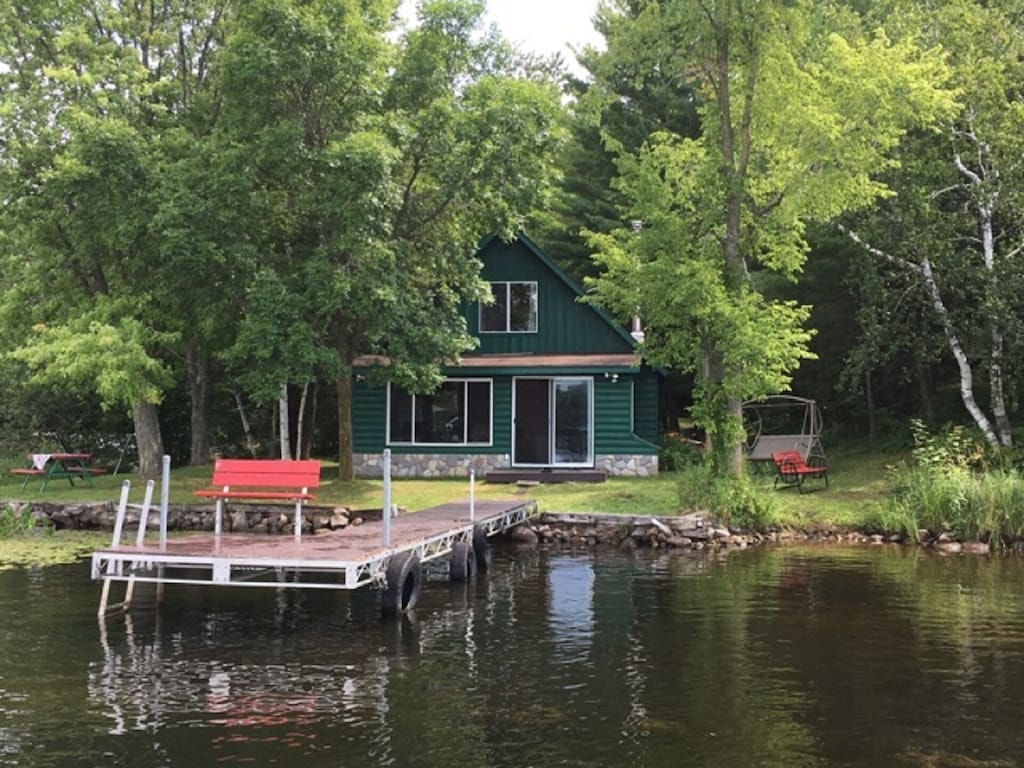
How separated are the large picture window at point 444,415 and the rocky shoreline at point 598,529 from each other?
17.1 ft

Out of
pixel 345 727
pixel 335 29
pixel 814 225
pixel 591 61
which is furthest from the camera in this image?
pixel 591 61

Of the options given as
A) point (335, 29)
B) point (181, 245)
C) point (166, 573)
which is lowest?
point (166, 573)

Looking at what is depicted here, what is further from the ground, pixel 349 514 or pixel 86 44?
pixel 86 44

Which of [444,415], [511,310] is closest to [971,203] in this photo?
[511,310]

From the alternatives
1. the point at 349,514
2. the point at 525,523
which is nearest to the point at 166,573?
the point at 349,514

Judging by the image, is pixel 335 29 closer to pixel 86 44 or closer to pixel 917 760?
pixel 86 44

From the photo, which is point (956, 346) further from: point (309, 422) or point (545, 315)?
point (309, 422)

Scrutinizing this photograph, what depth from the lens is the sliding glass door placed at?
2059 cm

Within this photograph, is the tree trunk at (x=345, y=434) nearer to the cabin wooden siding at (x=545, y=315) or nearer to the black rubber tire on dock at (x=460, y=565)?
the cabin wooden siding at (x=545, y=315)

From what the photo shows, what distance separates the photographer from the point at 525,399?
68.6 feet

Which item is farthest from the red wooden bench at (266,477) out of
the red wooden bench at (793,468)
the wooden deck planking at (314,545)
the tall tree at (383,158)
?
the red wooden bench at (793,468)

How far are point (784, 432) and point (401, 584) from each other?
19537 millimetres

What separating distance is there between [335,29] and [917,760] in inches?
591

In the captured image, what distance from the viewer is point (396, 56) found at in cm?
1789
